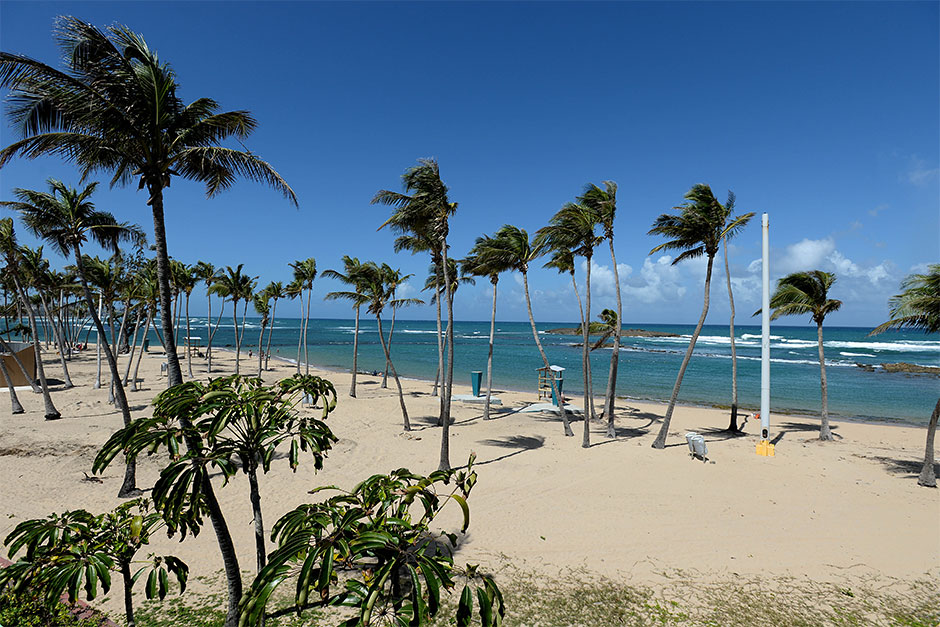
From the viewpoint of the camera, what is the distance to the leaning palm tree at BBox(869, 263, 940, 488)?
952cm

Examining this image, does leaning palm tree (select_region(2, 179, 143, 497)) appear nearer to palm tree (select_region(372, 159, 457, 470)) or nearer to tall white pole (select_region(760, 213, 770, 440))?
palm tree (select_region(372, 159, 457, 470))

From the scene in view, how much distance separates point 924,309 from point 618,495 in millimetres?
7966

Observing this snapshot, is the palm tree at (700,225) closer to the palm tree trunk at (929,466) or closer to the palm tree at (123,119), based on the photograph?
the palm tree trunk at (929,466)

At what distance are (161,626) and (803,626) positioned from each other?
763 cm

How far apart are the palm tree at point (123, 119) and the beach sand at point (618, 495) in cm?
564

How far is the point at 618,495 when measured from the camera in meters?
9.51

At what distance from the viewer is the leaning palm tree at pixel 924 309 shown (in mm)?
9516

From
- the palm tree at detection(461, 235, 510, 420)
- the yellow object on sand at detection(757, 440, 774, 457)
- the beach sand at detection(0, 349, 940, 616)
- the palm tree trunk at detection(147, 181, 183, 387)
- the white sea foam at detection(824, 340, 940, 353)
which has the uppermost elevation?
the palm tree at detection(461, 235, 510, 420)

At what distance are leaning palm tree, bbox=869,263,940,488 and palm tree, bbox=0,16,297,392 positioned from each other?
13.5 meters

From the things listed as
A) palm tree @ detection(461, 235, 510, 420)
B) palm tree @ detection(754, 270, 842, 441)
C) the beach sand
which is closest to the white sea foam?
the beach sand

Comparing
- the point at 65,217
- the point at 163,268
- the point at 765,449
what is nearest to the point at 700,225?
the point at 765,449

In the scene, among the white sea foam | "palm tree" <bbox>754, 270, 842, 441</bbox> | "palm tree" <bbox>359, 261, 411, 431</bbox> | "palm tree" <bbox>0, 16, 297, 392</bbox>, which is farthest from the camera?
the white sea foam

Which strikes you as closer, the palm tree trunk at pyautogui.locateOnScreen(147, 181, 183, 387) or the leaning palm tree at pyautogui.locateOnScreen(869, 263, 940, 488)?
the palm tree trunk at pyautogui.locateOnScreen(147, 181, 183, 387)

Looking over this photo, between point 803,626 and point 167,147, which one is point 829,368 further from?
point 167,147
